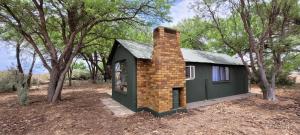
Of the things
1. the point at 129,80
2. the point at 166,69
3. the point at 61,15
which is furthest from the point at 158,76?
the point at 61,15

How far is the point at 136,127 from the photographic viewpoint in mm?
5852

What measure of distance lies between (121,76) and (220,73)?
19.7 feet

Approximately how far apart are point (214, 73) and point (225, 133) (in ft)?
21.3

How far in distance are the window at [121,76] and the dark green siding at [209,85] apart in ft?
9.95

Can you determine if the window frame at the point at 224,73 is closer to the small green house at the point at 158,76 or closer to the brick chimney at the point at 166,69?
the small green house at the point at 158,76

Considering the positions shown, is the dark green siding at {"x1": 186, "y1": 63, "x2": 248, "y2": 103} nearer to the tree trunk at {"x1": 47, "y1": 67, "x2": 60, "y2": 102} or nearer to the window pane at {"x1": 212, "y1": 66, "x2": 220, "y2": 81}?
the window pane at {"x1": 212, "y1": 66, "x2": 220, "y2": 81}

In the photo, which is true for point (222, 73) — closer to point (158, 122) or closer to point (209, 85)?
point (209, 85)

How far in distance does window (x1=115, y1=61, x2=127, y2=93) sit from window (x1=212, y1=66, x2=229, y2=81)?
5193 mm

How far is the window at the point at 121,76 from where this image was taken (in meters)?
9.03

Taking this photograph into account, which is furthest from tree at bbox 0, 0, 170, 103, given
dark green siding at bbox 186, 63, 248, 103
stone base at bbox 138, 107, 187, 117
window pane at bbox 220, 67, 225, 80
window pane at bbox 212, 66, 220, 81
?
window pane at bbox 220, 67, 225, 80

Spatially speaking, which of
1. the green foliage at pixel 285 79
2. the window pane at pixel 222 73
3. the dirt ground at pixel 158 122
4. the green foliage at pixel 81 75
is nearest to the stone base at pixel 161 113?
the dirt ground at pixel 158 122

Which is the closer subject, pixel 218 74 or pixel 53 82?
pixel 53 82

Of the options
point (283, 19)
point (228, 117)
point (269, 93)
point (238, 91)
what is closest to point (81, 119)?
point (228, 117)

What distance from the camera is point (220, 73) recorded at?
11750mm
